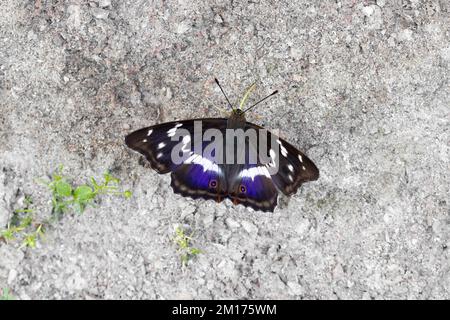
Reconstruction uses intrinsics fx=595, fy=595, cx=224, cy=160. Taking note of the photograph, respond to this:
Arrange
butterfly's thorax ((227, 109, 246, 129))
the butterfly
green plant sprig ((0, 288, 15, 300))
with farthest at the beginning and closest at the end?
butterfly's thorax ((227, 109, 246, 129)) < the butterfly < green plant sprig ((0, 288, 15, 300))

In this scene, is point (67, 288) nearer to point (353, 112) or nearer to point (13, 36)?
point (13, 36)

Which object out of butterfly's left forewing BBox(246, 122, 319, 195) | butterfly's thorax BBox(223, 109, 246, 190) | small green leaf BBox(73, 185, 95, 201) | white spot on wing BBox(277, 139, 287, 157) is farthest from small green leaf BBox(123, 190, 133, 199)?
white spot on wing BBox(277, 139, 287, 157)

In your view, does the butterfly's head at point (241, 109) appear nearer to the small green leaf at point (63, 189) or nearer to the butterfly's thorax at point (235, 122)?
the butterfly's thorax at point (235, 122)

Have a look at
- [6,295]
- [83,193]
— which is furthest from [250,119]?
[6,295]

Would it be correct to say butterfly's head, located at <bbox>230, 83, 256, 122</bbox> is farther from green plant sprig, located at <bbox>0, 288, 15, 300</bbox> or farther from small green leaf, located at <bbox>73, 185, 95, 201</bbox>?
green plant sprig, located at <bbox>0, 288, 15, 300</bbox>

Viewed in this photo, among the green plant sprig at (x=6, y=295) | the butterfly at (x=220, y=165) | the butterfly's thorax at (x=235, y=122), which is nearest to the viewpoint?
the green plant sprig at (x=6, y=295)

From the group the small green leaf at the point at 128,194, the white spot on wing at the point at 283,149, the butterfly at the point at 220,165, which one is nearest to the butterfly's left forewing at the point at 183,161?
the butterfly at the point at 220,165

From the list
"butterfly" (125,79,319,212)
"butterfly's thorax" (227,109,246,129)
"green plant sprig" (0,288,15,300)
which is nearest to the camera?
"green plant sprig" (0,288,15,300)
